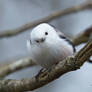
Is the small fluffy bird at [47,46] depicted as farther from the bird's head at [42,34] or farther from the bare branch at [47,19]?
the bare branch at [47,19]

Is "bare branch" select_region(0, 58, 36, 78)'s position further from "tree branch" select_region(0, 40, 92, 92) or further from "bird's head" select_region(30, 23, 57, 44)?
"bird's head" select_region(30, 23, 57, 44)

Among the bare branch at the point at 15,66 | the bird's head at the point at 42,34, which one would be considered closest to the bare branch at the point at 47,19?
the bare branch at the point at 15,66

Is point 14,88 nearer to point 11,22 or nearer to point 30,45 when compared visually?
point 30,45

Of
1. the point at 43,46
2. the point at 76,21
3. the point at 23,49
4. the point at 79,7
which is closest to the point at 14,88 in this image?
the point at 43,46

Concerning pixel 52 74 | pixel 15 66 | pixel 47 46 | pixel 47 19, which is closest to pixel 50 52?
pixel 47 46

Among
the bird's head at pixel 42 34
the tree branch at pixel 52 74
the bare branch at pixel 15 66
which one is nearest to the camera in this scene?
the tree branch at pixel 52 74
